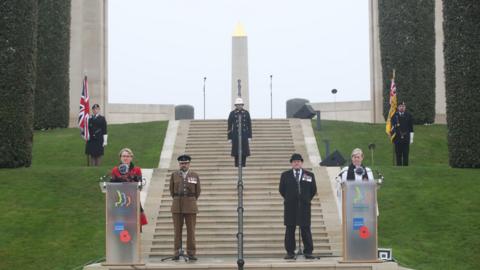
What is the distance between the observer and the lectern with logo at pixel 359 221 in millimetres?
13938

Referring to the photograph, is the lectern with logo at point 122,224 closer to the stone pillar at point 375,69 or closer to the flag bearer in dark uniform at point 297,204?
the flag bearer in dark uniform at point 297,204

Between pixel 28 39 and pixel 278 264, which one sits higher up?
pixel 28 39

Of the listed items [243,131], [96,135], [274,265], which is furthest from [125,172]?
[96,135]

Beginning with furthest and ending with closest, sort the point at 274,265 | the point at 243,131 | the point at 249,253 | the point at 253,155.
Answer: the point at 253,155, the point at 243,131, the point at 249,253, the point at 274,265

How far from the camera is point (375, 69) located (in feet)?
120

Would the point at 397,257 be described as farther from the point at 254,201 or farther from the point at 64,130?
the point at 64,130

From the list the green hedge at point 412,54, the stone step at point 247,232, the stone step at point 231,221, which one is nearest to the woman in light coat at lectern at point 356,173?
the stone step at point 247,232

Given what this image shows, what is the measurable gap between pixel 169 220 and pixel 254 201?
82.2 inches

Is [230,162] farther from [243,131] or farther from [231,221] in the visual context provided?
[231,221]

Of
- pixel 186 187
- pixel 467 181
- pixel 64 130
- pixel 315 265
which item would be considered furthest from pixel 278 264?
pixel 64 130

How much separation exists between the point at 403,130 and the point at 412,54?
1021 cm

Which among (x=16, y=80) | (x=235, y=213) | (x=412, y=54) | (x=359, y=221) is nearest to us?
(x=359, y=221)

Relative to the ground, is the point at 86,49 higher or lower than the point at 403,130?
higher

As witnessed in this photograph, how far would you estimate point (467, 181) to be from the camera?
19516mm
